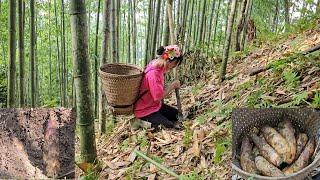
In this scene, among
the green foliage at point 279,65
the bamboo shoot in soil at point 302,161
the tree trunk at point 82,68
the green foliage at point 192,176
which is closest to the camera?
the bamboo shoot in soil at point 302,161

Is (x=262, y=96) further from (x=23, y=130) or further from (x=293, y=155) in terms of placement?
(x=23, y=130)

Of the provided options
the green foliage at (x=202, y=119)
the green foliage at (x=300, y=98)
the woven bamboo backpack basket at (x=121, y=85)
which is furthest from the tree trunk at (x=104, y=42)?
the green foliage at (x=300, y=98)

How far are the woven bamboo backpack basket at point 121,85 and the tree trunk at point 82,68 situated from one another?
3.19 ft

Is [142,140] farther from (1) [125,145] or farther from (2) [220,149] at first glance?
(2) [220,149]

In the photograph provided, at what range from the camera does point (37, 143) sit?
2227 mm

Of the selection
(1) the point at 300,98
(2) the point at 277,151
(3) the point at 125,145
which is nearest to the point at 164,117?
(3) the point at 125,145

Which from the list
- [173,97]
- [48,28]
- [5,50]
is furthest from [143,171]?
[48,28]

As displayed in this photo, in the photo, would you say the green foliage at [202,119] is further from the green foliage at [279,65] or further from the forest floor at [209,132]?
the green foliage at [279,65]

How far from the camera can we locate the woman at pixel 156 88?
3.63 meters

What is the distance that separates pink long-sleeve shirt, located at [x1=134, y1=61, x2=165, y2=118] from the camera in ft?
11.9

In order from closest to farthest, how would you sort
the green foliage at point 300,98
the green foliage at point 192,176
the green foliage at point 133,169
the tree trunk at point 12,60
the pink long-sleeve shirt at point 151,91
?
the green foliage at point 192,176, the green foliage at point 300,98, the green foliage at point 133,169, the pink long-sleeve shirt at point 151,91, the tree trunk at point 12,60

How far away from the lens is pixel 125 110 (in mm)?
3689

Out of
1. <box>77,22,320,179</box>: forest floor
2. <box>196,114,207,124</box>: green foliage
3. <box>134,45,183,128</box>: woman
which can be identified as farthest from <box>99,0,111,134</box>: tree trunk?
<box>196,114,207,124</box>: green foliage

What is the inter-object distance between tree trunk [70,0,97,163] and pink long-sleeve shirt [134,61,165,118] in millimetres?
1221
